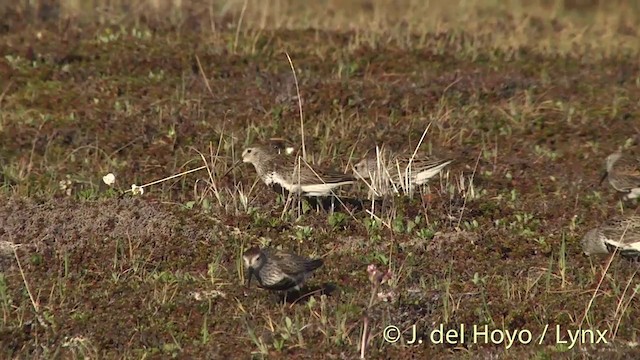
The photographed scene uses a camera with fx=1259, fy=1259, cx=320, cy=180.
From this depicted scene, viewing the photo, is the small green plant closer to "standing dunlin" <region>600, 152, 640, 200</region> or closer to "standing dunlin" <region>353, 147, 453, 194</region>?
"standing dunlin" <region>353, 147, 453, 194</region>

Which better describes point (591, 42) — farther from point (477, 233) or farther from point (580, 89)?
point (477, 233)

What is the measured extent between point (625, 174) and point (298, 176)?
12.6 feet

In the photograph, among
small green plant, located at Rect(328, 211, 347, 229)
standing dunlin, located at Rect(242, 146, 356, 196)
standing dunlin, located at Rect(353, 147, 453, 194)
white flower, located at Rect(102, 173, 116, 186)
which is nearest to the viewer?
small green plant, located at Rect(328, 211, 347, 229)

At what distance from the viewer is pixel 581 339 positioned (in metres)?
10.0

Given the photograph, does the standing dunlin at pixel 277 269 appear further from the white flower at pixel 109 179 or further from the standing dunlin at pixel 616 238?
the white flower at pixel 109 179

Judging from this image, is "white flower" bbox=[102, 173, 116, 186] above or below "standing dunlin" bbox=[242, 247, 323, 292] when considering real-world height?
below

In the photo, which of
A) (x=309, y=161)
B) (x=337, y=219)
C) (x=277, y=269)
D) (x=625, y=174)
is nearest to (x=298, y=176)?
(x=337, y=219)

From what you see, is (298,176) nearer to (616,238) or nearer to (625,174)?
(616,238)

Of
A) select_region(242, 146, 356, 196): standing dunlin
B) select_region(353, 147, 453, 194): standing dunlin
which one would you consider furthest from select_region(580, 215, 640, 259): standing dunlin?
select_region(242, 146, 356, 196): standing dunlin

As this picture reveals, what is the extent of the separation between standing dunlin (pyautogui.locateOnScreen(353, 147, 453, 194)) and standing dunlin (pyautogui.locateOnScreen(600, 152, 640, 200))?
1.92m

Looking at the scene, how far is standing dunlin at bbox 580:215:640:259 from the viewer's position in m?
11.5

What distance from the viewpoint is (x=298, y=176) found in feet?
42.0

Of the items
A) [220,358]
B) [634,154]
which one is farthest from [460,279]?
[634,154]

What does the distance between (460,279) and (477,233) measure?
44.3 inches
